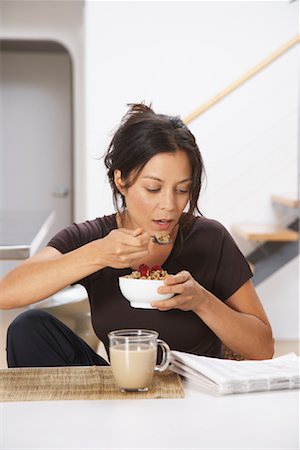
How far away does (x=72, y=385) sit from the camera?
133 centimetres

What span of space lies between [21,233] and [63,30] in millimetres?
3243

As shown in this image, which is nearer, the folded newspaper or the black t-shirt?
the folded newspaper

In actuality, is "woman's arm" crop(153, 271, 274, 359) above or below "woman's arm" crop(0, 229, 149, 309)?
below

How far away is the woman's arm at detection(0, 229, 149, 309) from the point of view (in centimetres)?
154

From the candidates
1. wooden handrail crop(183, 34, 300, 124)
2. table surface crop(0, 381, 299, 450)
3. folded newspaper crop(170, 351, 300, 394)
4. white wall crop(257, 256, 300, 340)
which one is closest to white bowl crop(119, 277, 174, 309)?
folded newspaper crop(170, 351, 300, 394)

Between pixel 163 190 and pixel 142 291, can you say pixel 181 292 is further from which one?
pixel 163 190

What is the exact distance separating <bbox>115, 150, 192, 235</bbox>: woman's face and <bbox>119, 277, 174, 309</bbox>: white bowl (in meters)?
0.32

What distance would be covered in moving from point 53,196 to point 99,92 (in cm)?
205

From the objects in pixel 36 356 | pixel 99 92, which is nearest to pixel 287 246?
pixel 99 92

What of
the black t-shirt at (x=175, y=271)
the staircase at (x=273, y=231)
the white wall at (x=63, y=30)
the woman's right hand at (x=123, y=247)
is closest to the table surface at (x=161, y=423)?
the woman's right hand at (x=123, y=247)

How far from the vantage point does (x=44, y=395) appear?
1.27 m

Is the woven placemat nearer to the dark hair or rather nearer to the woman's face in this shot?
the woman's face

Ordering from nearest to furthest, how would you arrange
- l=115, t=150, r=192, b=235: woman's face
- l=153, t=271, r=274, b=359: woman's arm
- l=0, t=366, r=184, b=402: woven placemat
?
l=0, t=366, r=184, b=402: woven placemat
l=153, t=271, r=274, b=359: woman's arm
l=115, t=150, r=192, b=235: woman's face

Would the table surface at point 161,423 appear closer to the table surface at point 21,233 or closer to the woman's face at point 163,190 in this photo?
the woman's face at point 163,190
